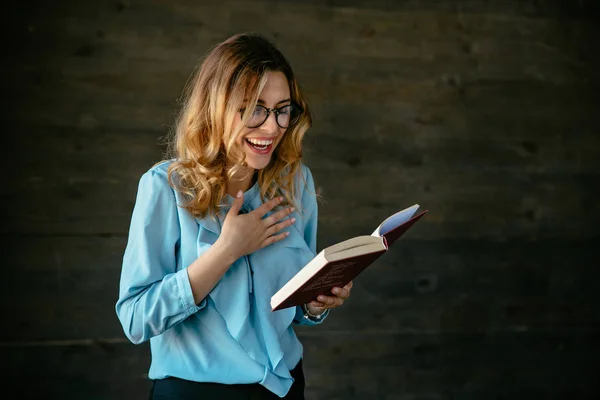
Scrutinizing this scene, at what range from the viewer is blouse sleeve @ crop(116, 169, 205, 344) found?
148 cm

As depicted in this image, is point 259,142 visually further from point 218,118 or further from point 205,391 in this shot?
point 205,391

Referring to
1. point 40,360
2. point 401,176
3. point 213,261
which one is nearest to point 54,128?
point 40,360

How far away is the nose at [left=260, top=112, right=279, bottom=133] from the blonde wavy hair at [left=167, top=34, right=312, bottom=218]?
6cm

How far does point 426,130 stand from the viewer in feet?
10.8

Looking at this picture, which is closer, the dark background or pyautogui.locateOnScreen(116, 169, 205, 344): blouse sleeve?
pyautogui.locateOnScreen(116, 169, 205, 344): blouse sleeve

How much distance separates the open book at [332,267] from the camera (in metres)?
1.40

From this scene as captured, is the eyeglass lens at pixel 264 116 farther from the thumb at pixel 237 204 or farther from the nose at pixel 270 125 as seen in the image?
the thumb at pixel 237 204

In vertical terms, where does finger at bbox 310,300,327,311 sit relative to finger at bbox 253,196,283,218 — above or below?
below

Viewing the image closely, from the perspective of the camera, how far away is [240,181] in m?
1.72

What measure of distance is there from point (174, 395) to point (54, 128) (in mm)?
1823

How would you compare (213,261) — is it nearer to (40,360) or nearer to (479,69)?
(40,360)

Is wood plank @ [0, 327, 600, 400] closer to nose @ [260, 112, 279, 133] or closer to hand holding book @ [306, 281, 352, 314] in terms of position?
hand holding book @ [306, 281, 352, 314]

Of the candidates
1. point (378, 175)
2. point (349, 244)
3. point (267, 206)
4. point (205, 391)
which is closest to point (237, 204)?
point (267, 206)

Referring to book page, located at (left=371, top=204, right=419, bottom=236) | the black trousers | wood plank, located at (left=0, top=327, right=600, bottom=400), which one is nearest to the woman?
the black trousers
